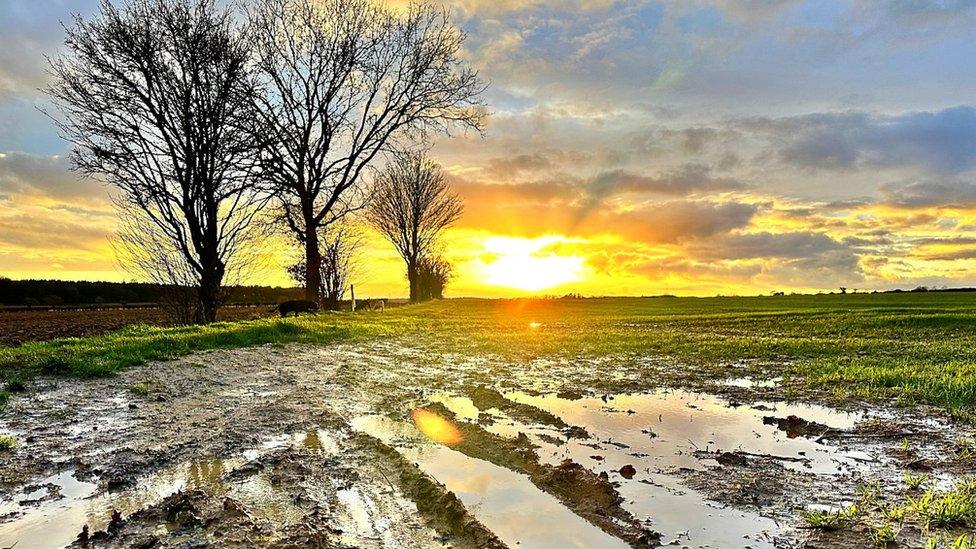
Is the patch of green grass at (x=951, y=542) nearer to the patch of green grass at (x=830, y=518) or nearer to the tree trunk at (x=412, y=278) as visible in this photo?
the patch of green grass at (x=830, y=518)

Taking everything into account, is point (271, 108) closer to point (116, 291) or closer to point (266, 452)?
point (266, 452)

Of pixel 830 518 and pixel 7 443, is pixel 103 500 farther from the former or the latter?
pixel 830 518

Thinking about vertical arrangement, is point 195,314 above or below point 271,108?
below

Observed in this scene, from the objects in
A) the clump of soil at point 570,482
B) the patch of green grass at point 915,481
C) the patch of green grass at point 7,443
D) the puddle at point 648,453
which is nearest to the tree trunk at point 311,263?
the puddle at point 648,453

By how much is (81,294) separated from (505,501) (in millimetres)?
53299

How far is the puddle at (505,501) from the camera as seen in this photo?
321 cm

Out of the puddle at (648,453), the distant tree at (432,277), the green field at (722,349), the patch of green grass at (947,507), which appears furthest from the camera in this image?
the distant tree at (432,277)

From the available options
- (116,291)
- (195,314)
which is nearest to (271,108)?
(195,314)

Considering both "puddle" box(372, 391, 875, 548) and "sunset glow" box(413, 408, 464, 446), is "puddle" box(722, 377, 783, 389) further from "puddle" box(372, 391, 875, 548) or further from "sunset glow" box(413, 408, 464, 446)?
"sunset glow" box(413, 408, 464, 446)

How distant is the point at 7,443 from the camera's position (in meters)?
4.99

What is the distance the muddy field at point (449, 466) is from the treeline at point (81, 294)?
110 feet

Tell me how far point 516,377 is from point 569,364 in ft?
6.30

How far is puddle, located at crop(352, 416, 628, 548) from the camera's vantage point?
3.21 metres

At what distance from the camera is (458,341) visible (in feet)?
50.0
